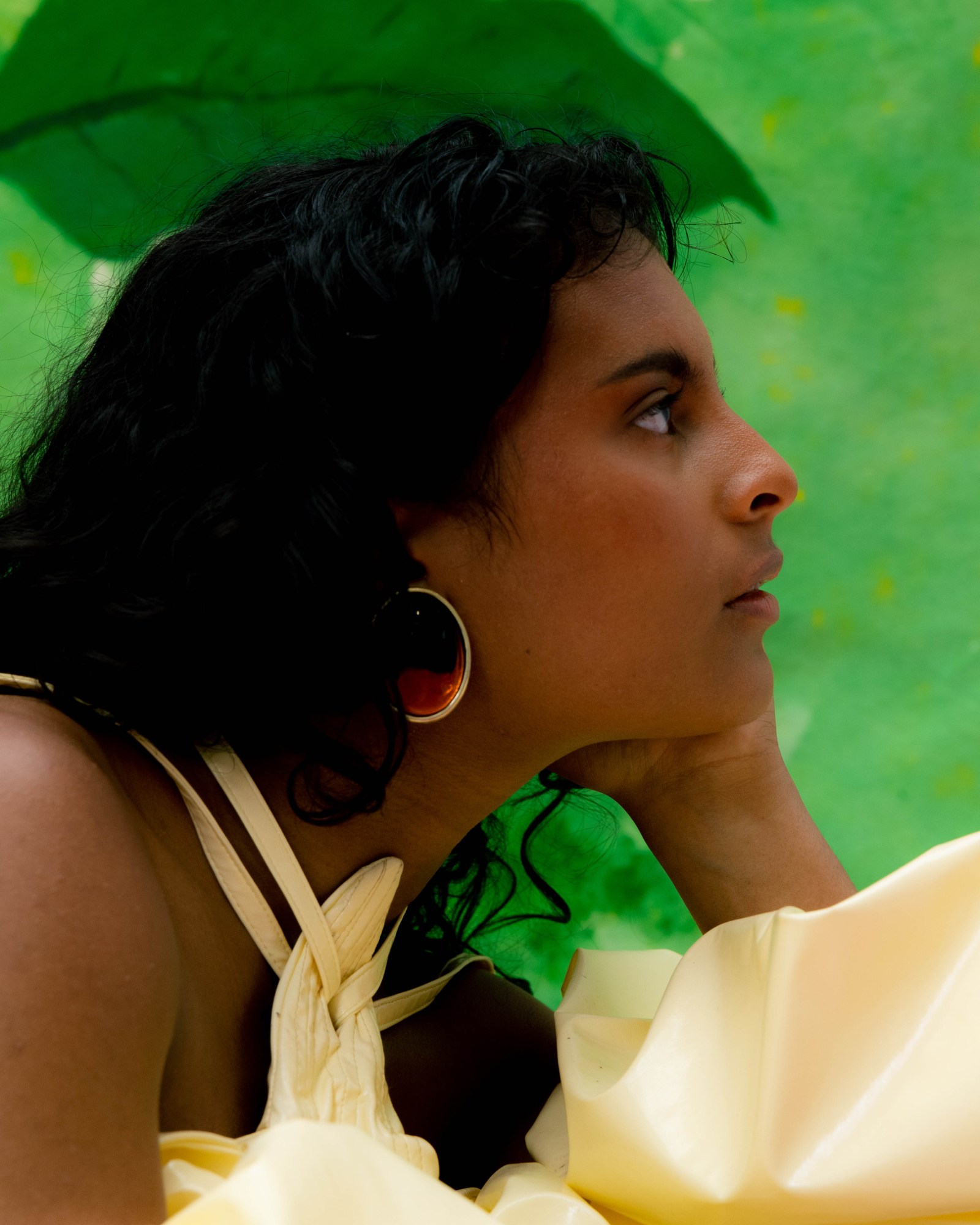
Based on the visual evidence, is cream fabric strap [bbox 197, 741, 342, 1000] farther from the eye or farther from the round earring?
the eye

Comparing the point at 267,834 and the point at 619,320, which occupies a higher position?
the point at 619,320

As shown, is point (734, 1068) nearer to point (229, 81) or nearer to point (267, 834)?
point (267, 834)

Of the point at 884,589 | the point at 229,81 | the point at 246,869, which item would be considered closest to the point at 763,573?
the point at 246,869

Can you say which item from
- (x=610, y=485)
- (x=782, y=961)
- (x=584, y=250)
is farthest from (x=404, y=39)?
(x=782, y=961)

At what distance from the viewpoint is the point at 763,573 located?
115 cm

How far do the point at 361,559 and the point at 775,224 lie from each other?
1338 mm

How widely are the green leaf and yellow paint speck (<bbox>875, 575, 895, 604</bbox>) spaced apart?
80 cm

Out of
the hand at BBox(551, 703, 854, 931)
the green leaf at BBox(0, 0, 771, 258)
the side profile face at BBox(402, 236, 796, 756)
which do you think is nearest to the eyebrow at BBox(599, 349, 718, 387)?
the side profile face at BBox(402, 236, 796, 756)

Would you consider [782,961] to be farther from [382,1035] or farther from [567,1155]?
[382,1035]

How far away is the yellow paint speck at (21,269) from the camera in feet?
6.16

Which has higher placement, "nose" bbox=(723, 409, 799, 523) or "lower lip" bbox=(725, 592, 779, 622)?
"nose" bbox=(723, 409, 799, 523)

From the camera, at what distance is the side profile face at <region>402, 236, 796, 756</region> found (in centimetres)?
106

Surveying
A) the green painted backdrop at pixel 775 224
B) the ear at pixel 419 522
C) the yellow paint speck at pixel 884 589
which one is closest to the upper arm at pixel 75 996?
the ear at pixel 419 522

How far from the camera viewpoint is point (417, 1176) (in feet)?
2.39
